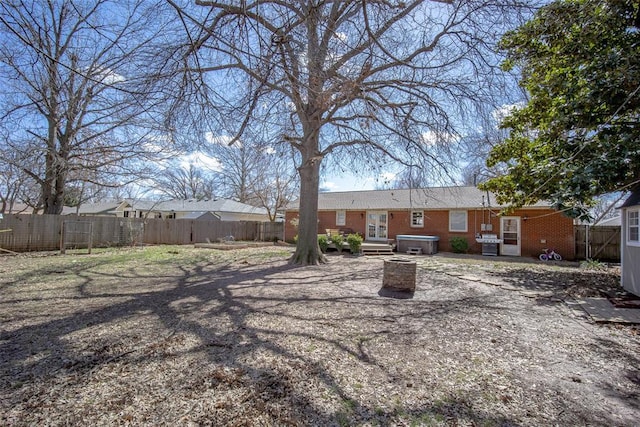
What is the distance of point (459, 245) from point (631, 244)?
8.83 meters

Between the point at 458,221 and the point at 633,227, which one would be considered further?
the point at 458,221

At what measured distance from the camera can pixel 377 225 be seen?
19.7 meters

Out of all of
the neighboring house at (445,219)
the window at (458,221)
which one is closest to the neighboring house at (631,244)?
the neighboring house at (445,219)

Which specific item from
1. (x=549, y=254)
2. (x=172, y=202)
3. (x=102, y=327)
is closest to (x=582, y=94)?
(x=549, y=254)

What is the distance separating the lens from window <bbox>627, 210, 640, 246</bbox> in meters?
7.58

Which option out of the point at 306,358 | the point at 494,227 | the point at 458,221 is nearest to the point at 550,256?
the point at 494,227

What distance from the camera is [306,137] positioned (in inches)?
Answer: 439

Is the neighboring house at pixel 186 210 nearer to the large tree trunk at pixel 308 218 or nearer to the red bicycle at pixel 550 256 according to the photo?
the large tree trunk at pixel 308 218

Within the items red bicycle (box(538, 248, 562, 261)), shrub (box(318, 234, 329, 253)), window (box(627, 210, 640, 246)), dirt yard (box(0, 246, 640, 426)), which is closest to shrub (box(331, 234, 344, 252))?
shrub (box(318, 234, 329, 253))

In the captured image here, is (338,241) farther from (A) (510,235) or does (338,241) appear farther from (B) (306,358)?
(B) (306,358)

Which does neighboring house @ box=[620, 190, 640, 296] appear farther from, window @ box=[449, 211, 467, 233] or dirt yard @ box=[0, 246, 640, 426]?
window @ box=[449, 211, 467, 233]

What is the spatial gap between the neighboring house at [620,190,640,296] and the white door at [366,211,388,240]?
11.7m

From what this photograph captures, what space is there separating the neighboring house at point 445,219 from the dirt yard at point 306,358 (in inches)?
304

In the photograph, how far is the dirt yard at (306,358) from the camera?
105 inches
